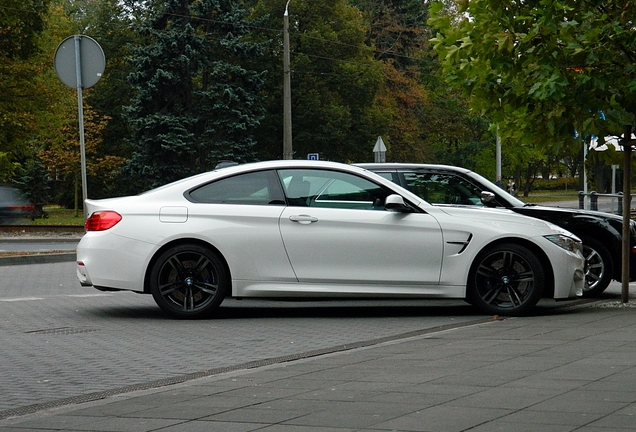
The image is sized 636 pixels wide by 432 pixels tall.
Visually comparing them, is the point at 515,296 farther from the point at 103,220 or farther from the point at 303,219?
the point at 103,220

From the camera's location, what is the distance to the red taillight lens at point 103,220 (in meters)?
11.5

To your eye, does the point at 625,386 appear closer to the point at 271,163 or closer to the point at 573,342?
the point at 573,342

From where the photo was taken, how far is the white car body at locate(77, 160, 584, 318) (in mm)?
11305

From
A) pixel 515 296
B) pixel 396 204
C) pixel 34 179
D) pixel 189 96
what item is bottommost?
pixel 515 296

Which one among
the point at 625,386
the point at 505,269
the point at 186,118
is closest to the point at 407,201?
the point at 505,269

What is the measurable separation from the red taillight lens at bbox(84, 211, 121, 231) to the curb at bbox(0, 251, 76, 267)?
7.64 meters

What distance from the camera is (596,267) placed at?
1345 centimetres

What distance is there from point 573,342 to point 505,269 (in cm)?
258

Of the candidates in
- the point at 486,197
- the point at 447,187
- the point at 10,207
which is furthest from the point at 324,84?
the point at 486,197

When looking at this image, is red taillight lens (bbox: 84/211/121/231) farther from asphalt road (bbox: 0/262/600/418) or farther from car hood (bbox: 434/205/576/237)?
car hood (bbox: 434/205/576/237)

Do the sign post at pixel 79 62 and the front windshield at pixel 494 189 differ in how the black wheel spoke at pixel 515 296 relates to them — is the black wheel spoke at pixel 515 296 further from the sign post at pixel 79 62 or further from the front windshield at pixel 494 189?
the sign post at pixel 79 62

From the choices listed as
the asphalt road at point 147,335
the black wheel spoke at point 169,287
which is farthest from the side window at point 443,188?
the black wheel spoke at point 169,287

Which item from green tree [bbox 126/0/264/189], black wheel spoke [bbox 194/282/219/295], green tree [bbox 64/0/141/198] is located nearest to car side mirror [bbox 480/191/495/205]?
black wheel spoke [bbox 194/282/219/295]

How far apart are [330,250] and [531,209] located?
121 inches
